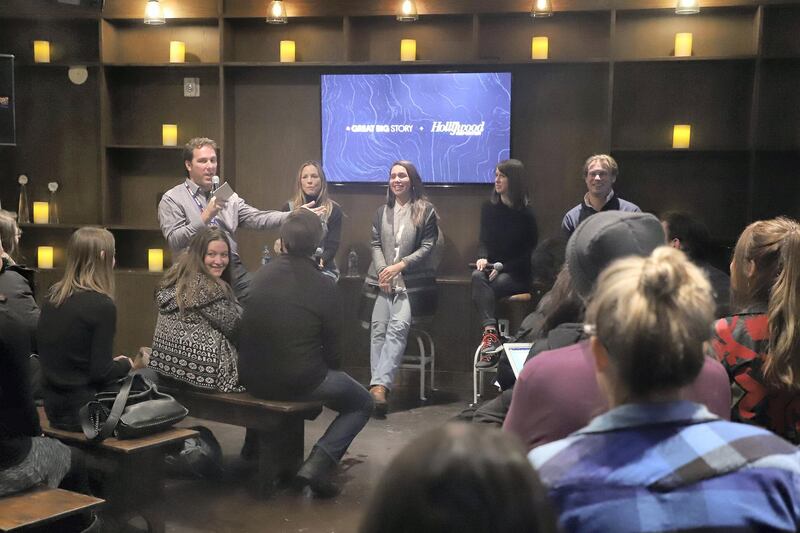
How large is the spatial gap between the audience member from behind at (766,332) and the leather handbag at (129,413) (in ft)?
6.14

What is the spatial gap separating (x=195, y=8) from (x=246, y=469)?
333cm

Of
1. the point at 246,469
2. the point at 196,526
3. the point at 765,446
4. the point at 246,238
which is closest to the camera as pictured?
the point at 765,446

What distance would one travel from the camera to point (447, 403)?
16.6ft

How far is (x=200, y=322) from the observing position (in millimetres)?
3459

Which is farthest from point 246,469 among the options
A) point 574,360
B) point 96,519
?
point 574,360

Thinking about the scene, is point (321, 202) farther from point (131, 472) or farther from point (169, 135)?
point (131, 472)

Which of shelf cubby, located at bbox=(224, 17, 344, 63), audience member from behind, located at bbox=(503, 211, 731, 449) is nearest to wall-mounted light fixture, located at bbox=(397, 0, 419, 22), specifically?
shelf cubby, located at bbox=(224, 17, 344, 63)

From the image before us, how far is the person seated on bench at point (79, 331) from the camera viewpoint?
9.71 feet

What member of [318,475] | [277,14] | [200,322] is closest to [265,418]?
[318,475]

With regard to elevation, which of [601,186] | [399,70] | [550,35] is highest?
[550,35]

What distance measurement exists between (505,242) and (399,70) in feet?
4.47

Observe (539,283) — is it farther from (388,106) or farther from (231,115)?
(231,115)

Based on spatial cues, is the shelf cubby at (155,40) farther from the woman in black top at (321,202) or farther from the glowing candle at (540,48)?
the glowing candle at (540,48)

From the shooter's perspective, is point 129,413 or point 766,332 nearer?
point 766,332
